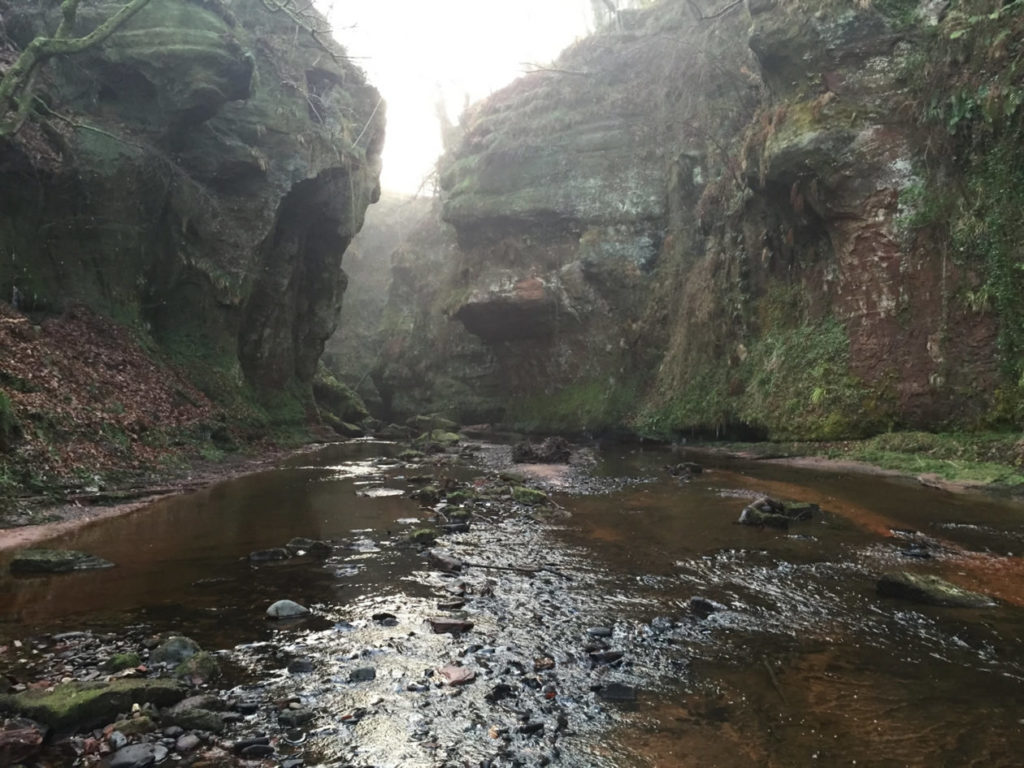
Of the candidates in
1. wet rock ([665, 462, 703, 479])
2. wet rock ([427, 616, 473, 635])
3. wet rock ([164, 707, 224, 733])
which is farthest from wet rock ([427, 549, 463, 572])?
wet rock ([665, 462, 703, 479])

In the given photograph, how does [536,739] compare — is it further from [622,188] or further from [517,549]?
[622,188]

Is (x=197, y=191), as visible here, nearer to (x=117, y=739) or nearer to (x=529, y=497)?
(x=529, y=497)

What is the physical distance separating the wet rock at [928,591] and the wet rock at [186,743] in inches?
225

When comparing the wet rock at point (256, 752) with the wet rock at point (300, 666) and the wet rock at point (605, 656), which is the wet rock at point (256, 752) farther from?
the wet rock at point (605, 656)

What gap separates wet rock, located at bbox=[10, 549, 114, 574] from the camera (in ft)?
21.0

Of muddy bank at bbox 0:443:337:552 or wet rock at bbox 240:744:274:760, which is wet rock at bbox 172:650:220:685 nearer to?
wet rock at bbox 240:744:274:760

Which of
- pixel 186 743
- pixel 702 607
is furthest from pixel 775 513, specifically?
pixel 186 743

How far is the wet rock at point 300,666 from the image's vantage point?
4.23 m

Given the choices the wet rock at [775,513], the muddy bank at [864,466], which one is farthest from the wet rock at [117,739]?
the muddy bank at [864,466]

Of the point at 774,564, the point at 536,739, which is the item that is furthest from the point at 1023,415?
the point at 536,739

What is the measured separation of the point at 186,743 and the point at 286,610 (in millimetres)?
2036

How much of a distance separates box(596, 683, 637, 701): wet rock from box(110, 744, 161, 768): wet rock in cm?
254

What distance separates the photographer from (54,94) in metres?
16.8

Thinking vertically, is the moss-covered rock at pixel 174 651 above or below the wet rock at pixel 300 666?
above
